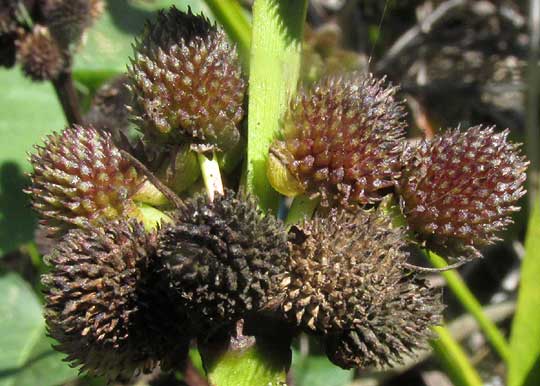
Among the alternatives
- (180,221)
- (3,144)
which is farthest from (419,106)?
(180,221)

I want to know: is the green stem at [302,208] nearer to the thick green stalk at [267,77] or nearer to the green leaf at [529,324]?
the thick green stalk at [267,77]

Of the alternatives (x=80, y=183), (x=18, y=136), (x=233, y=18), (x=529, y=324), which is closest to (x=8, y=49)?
(x=18, y=136)

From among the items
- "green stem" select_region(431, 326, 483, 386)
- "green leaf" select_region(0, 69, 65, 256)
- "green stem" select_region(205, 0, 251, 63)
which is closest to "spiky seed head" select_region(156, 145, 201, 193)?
"green stem" select_region(205, 0, 251, 63)

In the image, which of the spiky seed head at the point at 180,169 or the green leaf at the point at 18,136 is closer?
the spiky seed head at the point at 180,169

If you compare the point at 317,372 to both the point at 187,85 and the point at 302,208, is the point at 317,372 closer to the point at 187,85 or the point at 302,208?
the point at 302,208

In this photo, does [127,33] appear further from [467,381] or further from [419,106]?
[467,381]

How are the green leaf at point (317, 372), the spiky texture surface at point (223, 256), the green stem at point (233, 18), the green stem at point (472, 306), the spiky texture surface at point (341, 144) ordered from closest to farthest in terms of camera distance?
1. the spiky texture surface at point (223, 256)
2. the spiky texture surface at point (341, 144)
3. the green stem at point (233, 18)
4. the green stem at point (472, 306)
5. the green leaf at point (317, 372)

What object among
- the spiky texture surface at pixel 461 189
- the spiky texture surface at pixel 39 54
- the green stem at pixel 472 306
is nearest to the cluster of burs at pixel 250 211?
the spiky texture surface at pixel 461 189
